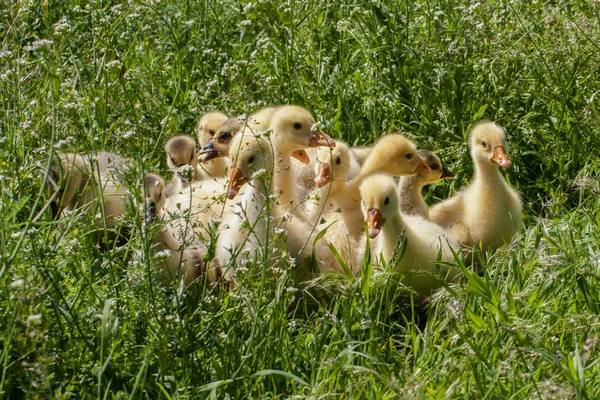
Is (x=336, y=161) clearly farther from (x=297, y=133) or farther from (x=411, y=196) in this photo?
(x=411, y=196)

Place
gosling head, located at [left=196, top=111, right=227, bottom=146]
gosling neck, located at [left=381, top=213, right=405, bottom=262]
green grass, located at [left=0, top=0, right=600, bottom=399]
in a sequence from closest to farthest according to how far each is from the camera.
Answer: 1. green grass, located at [left=0, top=0, right=600, bottom=399]
2. gosling neck, located at [left=381, top=213, right=405, bottom=262]
3. gosling head, located at [left=196, top=111, right=227, bottom=146]

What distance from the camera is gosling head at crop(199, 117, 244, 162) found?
5.09 m

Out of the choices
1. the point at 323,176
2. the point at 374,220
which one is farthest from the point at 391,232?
the point at 323,176

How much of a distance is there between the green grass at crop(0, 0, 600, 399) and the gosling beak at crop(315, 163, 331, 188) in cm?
55

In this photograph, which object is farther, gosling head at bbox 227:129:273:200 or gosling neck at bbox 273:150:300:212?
gosling neck at bbox 273:150:300:212

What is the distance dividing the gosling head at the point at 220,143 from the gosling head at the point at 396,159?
69 cm

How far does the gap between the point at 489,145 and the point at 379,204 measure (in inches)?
33.6

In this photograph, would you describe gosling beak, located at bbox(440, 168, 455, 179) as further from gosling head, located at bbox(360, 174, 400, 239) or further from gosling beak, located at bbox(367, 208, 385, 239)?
gosling beak, located at bbox(367, 208, 385, 239)

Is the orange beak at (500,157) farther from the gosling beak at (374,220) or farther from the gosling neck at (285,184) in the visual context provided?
the gosling neck at (285,184)

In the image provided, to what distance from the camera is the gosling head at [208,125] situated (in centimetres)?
550

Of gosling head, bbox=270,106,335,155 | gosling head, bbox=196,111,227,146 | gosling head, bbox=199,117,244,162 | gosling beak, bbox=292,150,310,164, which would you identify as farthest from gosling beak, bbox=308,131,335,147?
gosling head, bbox=196,111,227,146

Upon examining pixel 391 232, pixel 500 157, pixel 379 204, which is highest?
pixel 500 157

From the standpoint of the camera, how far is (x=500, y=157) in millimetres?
4816

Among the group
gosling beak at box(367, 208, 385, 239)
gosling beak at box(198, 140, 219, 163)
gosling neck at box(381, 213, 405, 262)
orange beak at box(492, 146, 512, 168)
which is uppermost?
orange beak at box(492, 146, 512, 168)
